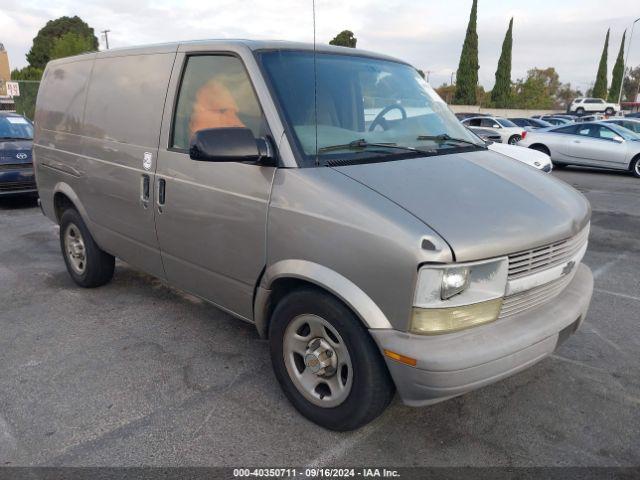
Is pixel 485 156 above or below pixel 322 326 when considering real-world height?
above

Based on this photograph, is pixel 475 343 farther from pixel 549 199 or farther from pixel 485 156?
pixel 485 156

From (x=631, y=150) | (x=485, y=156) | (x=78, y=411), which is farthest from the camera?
(x=631, y=150)

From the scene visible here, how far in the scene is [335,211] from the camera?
2.51m

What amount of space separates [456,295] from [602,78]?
6887cm

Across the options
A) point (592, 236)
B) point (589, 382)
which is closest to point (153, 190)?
point (589, 382)

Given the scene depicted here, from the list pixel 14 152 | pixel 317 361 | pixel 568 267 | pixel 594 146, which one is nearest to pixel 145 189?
pixel 317 361

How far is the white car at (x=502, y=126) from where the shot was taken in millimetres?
19203

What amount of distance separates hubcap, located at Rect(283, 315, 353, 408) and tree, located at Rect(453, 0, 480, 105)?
4646cm

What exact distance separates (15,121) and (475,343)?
10265 millimetres

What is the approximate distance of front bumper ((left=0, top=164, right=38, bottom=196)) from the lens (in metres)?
8.64

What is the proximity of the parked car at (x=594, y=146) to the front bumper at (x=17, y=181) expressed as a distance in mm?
13216

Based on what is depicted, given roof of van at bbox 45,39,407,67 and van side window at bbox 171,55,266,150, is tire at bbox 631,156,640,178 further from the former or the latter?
van side window at bbox 171,55,266,150

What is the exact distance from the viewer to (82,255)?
4.88 m

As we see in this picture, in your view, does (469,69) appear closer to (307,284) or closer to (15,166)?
(15,166)
